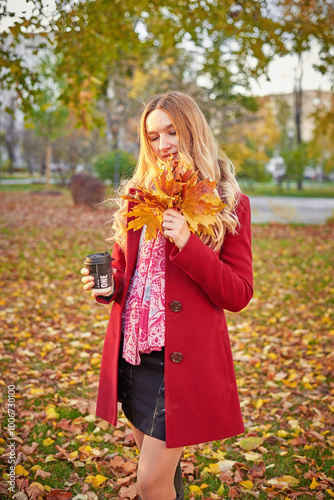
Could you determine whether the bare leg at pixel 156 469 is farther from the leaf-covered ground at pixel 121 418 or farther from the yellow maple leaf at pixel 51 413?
the yellow maple leaf at pixel 51 413

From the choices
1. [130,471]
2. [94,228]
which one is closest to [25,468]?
[130,471]

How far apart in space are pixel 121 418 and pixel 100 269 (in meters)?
2.28

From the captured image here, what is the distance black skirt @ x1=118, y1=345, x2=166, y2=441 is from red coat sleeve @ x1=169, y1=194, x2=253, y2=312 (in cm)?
39

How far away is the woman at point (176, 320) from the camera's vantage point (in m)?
1.84

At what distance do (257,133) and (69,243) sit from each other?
1553 centimetres

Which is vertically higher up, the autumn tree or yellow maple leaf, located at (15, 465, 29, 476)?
the autumn tree

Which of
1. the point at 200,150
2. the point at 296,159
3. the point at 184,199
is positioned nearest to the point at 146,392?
the point at 184,199

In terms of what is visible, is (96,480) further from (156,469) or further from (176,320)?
(176,320)

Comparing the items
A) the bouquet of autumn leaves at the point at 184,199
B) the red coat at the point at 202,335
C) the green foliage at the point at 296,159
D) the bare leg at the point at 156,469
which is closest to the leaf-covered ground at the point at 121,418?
the bare leg at the point at 156,469

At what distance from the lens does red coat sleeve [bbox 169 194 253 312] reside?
5.80 ft

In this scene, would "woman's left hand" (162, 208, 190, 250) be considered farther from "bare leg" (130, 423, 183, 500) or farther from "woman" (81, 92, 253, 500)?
"bare leg" (130, 423, 183, 500)

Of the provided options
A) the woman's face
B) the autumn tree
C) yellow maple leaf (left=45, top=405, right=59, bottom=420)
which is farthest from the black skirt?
the autumn tree

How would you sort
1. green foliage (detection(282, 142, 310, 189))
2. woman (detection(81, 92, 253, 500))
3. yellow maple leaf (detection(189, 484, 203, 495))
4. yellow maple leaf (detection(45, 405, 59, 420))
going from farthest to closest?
green foliage (detection(282, 142, 310, 189))
yellow maple leaf (detection(45, 405, 59, 420))
yellow maple leaf (detection(189, 484, 203, 495))
woman (detection(81, 92, 253, 500))

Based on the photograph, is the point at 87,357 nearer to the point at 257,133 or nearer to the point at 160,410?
the point at 160,410
